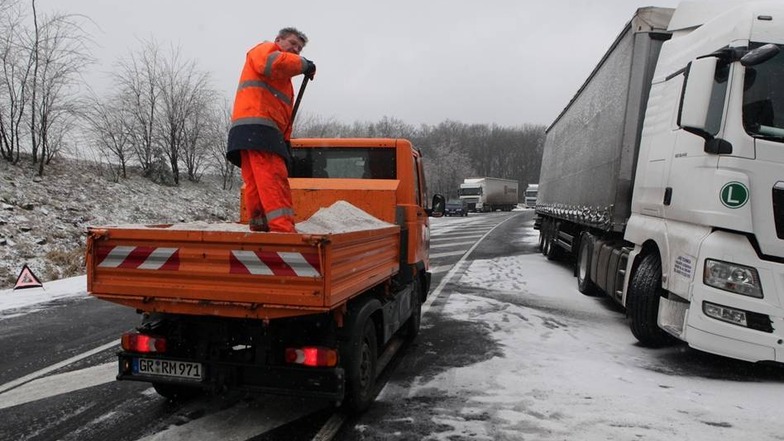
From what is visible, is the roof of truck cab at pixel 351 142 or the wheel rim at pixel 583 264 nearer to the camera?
the roof of truck cab at pixel 351 142

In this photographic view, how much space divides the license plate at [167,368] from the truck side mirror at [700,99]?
454 centimetres

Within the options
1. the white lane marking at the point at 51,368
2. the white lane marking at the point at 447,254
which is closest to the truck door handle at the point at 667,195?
the white lane marking at the point at 51,368

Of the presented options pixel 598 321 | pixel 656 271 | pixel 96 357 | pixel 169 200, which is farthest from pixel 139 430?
pixel 169 200

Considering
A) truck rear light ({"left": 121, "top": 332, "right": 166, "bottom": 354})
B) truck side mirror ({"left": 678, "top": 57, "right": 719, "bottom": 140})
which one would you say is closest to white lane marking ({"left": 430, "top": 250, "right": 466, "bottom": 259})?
truck side mirror ({"left": 678, "top": 57, "right": 719, "bottom": 140})

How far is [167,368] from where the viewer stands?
367cm

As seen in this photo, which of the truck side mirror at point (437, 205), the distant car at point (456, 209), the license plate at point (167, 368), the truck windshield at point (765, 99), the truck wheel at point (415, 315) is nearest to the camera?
the license plate at point (167, 368)

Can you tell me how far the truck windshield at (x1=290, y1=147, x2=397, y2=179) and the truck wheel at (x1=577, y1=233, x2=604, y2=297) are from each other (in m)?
4.84

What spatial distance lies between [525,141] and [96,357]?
117296 millimetres

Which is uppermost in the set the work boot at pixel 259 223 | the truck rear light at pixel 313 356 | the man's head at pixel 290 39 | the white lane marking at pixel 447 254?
the man's head at pixel 290 39

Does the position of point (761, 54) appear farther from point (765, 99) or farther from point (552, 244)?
point (552, 244)

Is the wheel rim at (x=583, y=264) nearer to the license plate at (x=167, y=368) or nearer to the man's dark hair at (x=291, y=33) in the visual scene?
the man's dark hair at (x=291, y=33)

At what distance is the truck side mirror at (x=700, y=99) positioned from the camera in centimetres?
475

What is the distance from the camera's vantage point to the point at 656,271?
229 inches

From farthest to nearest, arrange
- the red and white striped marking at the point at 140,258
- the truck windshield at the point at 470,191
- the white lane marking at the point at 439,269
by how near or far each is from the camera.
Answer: the truck windshield at the point at 470,191 < the white lane marking at the point at 439,269 < the red and white striped marking at the point at 140,258
